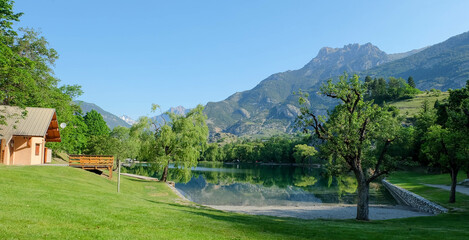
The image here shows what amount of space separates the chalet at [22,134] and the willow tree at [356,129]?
29.5 meters

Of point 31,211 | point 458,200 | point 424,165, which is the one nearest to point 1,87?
point 31,211

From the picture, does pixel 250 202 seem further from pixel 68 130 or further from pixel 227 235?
pixel 68 130

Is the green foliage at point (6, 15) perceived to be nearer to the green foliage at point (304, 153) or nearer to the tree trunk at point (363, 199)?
the tree trunk at point (363, 199)

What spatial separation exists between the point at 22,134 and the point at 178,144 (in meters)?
18.2

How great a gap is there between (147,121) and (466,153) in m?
38.3

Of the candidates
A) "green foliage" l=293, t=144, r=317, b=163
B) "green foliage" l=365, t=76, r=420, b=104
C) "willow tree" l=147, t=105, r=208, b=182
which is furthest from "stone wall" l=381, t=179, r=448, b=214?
"green foliage" l=365, t=76, r=420, b=104

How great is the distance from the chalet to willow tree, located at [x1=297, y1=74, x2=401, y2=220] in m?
29.5

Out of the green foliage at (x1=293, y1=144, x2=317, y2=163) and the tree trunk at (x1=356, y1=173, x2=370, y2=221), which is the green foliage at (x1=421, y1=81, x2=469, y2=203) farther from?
the green foliage at (x1=293, y1=144, x2=317, y2=163)

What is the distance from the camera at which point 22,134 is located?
106 feet

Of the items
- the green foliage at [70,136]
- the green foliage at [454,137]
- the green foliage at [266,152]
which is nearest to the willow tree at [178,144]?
the green foliage at [70,136]

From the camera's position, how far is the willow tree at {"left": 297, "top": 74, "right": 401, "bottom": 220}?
2158cm

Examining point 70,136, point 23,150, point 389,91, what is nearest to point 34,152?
point 23,150

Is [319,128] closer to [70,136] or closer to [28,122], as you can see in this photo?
[28,122]

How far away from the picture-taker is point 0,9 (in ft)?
76.9
